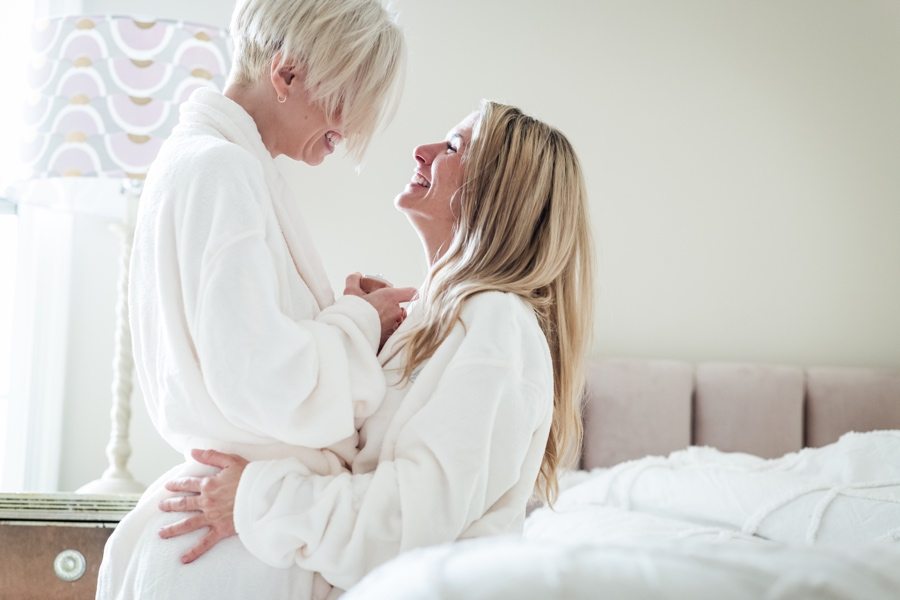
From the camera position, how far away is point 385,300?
1347 mm

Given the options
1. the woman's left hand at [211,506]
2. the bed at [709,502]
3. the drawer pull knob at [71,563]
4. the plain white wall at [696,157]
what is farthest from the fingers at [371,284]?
the plain white wall at [696,157]

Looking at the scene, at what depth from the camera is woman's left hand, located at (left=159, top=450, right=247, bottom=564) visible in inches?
44.2

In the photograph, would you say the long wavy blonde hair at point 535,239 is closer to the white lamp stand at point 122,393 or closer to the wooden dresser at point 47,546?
the wooden dresser at point 47,546

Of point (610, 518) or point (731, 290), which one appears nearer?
point (610, 518)

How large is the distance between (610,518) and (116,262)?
173 centimetres

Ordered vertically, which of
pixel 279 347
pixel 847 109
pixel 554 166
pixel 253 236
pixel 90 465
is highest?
pixel 847 109

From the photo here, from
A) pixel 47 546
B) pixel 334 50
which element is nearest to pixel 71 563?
pixel 47 546

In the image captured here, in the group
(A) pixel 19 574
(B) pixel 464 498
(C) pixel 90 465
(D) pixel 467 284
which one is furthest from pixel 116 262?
(B) pixel 464 498

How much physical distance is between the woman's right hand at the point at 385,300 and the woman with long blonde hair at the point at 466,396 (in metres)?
0.03

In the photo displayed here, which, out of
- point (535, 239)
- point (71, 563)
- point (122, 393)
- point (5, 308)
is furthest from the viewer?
point (5, 308)

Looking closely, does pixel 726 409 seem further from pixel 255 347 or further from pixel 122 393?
pixel 255 347

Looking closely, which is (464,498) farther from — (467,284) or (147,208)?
(147,208)

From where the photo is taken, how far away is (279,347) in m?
1.08

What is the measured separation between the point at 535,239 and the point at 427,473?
0.47 m
